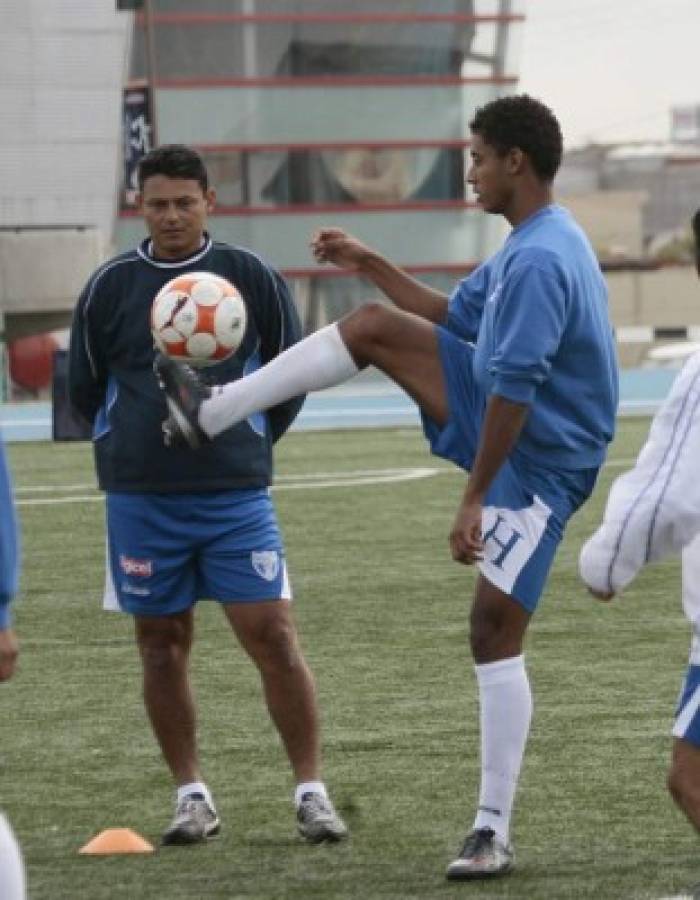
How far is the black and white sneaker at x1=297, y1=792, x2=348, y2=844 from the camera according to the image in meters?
7.70

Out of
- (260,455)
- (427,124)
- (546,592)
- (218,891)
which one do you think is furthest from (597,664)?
(427,124)

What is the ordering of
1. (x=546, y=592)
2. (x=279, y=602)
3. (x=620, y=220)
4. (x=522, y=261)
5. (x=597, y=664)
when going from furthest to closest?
1. (x=620, y=220)
2. (x=546, y=592)
3. (x=597, y=664)
4. (x=279, y=602)
5. (x=522, y=261)

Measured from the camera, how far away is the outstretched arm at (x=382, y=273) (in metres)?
7.77

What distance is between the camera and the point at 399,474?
74.2 feet

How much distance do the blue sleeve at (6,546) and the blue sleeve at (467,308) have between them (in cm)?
265

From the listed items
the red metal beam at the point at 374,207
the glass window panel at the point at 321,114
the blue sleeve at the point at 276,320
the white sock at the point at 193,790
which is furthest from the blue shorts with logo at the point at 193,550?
the red metal beam at the point at 374,207

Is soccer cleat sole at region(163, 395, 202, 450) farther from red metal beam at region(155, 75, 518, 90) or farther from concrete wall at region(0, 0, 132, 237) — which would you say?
red metal beam at region(155, 75, 518, 90)

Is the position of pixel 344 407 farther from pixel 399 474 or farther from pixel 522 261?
pixel 522 261

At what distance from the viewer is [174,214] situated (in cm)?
776

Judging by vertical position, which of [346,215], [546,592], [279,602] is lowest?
[346,215]

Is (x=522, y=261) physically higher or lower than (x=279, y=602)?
higher

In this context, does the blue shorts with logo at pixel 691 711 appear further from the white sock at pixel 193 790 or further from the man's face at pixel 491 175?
the white sock at pixel 193 790

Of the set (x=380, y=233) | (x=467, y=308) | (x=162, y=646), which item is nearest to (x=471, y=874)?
(x=162, y=646)

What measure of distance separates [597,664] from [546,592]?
2824mm
